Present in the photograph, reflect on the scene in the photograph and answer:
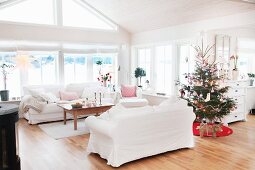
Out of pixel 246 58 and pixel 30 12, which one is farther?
pixel 246 58

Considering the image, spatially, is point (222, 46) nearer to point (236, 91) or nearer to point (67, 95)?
point (236, 91)

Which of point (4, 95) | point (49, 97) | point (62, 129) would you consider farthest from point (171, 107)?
point (4, 95)

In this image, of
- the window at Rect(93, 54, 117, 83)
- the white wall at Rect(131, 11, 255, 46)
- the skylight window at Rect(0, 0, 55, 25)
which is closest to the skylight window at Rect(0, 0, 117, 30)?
the skylight window at Rect(0, 0, 55, 25)

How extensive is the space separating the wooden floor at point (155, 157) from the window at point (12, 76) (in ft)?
8.26

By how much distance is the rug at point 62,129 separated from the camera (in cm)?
552

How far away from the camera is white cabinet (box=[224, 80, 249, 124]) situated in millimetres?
6270

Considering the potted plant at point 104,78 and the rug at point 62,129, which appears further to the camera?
the potted plant at point 104,78

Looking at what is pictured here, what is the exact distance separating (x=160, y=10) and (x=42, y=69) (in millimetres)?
3927

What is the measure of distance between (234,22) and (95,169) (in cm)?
428

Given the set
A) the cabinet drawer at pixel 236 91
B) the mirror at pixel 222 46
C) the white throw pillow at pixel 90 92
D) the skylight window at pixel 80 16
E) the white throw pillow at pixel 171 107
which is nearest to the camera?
the white throw pillow at pixel 171 107

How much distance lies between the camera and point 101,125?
12.9 feet

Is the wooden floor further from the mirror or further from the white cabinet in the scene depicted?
the mirror

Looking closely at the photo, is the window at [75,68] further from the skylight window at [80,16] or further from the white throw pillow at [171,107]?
the white throw pillow at [171,107]

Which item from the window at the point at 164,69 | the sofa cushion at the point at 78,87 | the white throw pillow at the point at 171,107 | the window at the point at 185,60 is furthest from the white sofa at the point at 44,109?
the white throw pillow at the point at 171,107
